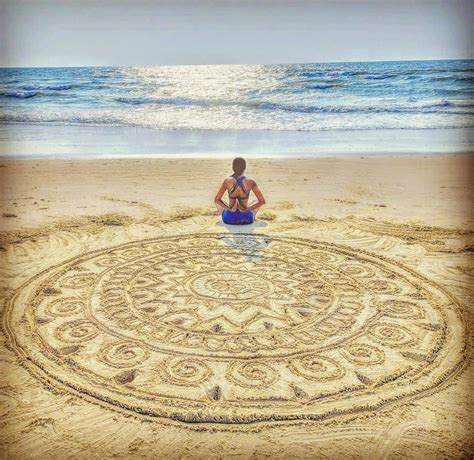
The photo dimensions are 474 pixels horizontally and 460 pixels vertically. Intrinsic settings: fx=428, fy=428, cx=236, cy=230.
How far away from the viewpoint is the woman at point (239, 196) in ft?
21.6

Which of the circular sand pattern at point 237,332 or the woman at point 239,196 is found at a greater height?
the woman at point 239,196

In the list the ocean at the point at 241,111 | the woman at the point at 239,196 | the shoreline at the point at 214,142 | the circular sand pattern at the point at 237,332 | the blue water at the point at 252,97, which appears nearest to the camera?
the circular sand pattern at the point at 237,332

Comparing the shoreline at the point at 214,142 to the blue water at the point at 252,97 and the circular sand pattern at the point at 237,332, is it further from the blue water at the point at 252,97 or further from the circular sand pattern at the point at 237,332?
the circular sand pattern at the point at 237,332

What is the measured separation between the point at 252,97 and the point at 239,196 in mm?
21317

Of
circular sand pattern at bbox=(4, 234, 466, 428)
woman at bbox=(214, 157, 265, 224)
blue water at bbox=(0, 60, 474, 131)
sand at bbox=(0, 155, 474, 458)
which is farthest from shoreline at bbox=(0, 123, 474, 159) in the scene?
circular sand pattern at bbox=(4, 234, 466, 428)

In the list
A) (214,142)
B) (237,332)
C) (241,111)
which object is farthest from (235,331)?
(241,111)

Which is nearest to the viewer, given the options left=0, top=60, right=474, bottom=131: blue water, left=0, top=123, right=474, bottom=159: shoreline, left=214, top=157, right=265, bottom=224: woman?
left=214, top=157, right=265, bottom=224: woman

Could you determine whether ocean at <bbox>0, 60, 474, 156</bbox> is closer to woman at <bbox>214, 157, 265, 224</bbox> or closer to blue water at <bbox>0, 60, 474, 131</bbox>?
blue water at <bbox>0, 60, 474, 131</bbox>

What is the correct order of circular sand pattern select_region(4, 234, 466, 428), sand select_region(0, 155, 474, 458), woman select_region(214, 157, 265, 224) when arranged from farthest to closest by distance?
woman select_region(214, 157, 265, 224), circular sand pattern select_region(4, 234, 466, 428), sand select_region(0, 155, 474, 458)

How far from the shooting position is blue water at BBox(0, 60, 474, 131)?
63.3ft

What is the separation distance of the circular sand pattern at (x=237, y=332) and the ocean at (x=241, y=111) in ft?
27.9

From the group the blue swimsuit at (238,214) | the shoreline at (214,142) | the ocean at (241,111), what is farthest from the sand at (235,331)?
the ocean at (241,111)

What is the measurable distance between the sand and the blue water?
463 inches

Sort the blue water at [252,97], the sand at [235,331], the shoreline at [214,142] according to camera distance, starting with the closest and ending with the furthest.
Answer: the sand at [235,331]
the shoreline at [214,142]
the blue water at [252,97]
